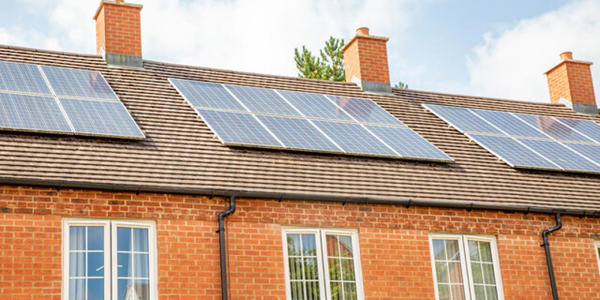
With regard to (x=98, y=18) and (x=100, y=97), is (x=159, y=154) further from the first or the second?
(x=98, y=18)

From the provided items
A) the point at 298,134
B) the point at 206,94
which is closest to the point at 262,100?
Answer: the point at 206,94

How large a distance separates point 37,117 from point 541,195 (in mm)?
10160

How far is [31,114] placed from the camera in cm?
1529

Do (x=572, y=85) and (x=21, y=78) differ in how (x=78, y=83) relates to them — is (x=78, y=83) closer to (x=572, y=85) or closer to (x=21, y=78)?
(x=21, y=78)

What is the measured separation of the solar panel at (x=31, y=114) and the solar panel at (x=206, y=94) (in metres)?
3.08

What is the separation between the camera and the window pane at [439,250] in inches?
645

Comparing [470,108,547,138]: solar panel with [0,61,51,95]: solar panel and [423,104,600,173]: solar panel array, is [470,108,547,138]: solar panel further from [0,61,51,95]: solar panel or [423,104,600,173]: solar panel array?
[0,61,51,95]: solar panel

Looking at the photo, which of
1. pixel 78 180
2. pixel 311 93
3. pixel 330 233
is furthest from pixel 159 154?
pixel 311 93

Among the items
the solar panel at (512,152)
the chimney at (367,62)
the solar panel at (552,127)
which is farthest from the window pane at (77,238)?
the solar panel at (552,127)

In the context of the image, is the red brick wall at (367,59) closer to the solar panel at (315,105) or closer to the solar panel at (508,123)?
the solar panel at (315,105)

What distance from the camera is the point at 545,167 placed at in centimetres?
1884

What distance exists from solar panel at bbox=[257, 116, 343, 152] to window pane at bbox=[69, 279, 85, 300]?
199 inches

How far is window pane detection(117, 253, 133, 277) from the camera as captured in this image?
13.7 metres

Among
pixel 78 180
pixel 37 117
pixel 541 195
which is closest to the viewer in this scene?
pixel 78 180
